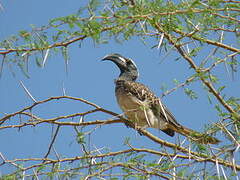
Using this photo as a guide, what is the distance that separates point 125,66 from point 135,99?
1.03 m

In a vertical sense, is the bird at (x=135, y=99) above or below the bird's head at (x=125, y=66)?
below

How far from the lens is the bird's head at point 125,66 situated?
674 cm

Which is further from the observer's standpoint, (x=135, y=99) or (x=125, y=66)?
(x=125, y=66)

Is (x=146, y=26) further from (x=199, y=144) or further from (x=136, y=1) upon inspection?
(x=199, y=144)

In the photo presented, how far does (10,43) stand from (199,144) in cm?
156

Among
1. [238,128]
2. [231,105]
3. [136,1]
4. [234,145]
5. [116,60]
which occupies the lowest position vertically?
[234,145]

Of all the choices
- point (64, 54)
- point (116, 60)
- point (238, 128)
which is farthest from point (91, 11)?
point (116, 60)

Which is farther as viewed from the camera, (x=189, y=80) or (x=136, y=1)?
(x=136, y=1)

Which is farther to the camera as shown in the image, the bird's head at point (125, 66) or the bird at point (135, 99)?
the bird's head at point (125, 66)

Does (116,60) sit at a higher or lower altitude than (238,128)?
higher

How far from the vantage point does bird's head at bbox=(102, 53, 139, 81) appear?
6738mm

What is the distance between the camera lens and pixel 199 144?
345 centimetres

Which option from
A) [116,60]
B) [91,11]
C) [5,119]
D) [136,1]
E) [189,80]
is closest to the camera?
[189,80]

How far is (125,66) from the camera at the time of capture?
6809mm
